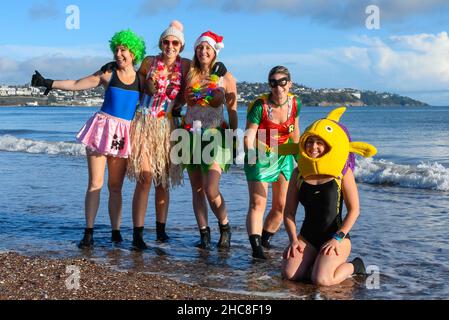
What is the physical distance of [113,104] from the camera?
6.57 metres

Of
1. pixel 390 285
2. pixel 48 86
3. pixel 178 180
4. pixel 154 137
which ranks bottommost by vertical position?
pixel 390 285

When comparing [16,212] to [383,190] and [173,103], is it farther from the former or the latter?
[383,190]

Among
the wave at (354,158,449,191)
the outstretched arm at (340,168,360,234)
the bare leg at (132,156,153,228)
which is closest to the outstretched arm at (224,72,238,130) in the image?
the bare leg at (132,156,153,228)

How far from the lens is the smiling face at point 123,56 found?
648cm

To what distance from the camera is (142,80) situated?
6695mm

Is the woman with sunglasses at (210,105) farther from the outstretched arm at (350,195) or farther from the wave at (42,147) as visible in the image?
the wave at (42,147)

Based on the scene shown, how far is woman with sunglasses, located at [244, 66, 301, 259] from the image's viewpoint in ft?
20.7

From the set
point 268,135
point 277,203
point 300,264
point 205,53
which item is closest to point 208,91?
point 205,53

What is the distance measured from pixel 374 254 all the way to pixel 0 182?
25.0 ft

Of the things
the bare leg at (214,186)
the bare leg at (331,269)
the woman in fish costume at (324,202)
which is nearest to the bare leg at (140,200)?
the bare leg at (214,186)

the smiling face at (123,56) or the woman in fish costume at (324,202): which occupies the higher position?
the smiling face at (123,56)

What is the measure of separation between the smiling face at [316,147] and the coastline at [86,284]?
4.14 ft

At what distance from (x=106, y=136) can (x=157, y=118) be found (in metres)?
0.55
